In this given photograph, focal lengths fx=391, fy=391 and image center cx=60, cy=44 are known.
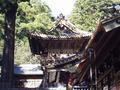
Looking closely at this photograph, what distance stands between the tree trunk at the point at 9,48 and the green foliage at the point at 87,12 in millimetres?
25919

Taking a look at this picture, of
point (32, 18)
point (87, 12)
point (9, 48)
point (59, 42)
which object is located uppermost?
point (87, 12)

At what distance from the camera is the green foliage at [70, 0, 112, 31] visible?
51.5 metres

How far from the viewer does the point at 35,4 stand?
4278cm

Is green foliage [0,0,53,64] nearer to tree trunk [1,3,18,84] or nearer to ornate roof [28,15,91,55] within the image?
ornate roof [28,15,91,55]

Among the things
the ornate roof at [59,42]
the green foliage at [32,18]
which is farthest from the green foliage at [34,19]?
the ornate roof at [59,42]

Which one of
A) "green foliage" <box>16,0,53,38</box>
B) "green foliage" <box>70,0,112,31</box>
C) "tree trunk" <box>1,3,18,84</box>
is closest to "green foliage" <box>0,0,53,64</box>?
"green foliage" <box>16,0,53,38</box>

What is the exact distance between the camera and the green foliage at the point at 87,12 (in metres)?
51.5

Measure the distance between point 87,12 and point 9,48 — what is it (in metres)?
31.0

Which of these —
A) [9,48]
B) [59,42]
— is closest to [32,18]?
[59,42]

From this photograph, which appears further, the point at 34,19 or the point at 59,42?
the point at 34,19

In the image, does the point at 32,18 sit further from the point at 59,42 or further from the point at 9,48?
the point at 9,48

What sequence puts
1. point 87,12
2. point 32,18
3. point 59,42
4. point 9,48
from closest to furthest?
1. point 9,48
2. point 59,42
3. point 32,18
4. point 87,12

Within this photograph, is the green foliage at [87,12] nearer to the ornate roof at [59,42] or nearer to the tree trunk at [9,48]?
the ornate roof at [59,42]

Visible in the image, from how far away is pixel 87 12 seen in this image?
54625mm
